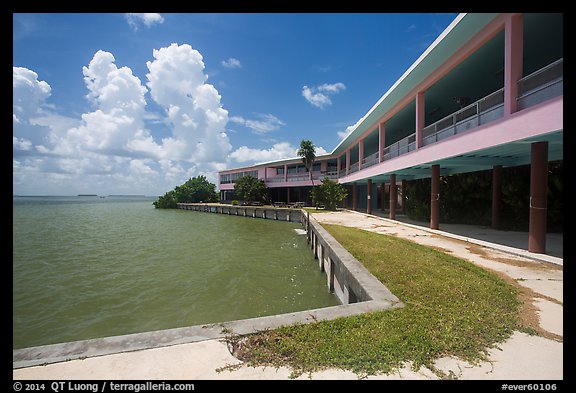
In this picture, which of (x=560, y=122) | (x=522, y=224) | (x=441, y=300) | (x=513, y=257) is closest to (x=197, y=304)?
(x=441, y=300)

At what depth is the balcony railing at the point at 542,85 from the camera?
6.46 metres

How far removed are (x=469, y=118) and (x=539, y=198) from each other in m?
3.99

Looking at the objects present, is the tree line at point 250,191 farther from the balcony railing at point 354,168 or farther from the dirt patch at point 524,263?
the dirt patch at point 524,263

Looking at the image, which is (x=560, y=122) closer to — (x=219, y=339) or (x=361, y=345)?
(x=361, y=345)

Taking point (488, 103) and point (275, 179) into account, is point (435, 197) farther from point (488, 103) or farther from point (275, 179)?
point (275, 179)

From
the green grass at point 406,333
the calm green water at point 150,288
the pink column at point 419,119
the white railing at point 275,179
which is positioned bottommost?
the calm green water at point 150,288

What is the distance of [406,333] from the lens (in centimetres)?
294

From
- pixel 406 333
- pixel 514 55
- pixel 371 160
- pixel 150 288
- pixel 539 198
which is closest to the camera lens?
pixel 406 333

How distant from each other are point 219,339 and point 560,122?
361 inches

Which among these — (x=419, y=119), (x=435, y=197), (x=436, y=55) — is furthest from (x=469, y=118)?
(x=435, y=197)

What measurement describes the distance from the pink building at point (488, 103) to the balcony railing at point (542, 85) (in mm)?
26

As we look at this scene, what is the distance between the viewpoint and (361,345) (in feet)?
8.81

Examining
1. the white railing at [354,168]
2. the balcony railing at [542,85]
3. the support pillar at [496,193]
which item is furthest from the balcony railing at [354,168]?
the balcony railing at [542,85]

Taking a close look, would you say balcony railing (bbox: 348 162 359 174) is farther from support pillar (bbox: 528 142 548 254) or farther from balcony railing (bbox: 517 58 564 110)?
support pillar (bbox: 528 142 548 254)
